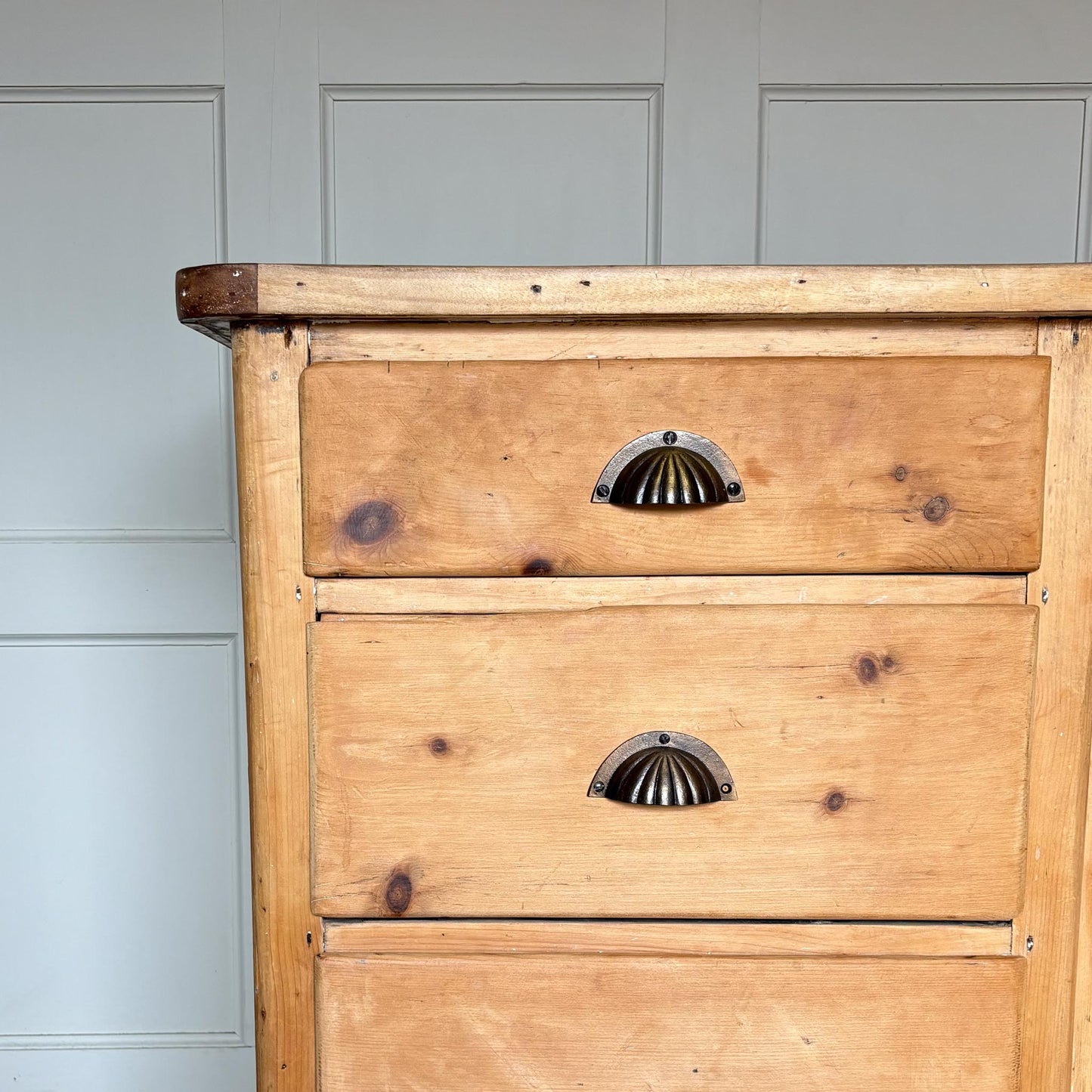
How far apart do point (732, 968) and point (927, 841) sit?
0.51 feet

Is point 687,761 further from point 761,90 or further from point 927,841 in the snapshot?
point 761,90

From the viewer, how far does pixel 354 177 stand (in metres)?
1.20

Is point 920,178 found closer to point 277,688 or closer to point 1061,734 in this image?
point 1061,734

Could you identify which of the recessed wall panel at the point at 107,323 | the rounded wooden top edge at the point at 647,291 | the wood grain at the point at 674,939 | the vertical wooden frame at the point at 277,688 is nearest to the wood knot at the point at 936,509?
the rounded wooden top edge at the point at 647,291

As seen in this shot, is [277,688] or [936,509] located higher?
[936,509]

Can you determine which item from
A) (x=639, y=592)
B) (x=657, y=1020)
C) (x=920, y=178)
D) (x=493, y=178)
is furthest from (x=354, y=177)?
(x=657, y=1020)

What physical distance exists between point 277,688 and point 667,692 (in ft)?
0.86

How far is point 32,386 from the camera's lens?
124 cm

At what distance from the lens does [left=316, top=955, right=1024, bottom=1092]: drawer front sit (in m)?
0.62

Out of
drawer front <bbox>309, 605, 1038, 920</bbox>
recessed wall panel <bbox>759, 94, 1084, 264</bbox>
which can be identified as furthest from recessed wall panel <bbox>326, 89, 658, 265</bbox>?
drawer front <bbox>309, 605, 1038, 920</bbox>

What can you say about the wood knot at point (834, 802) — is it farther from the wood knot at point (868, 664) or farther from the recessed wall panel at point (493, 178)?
the recessed wall panel at point (493, 178)

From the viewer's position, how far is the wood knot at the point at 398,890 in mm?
620

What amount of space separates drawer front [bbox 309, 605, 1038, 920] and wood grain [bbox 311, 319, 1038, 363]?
0.17 metres

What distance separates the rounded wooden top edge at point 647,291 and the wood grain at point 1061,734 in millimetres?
49
